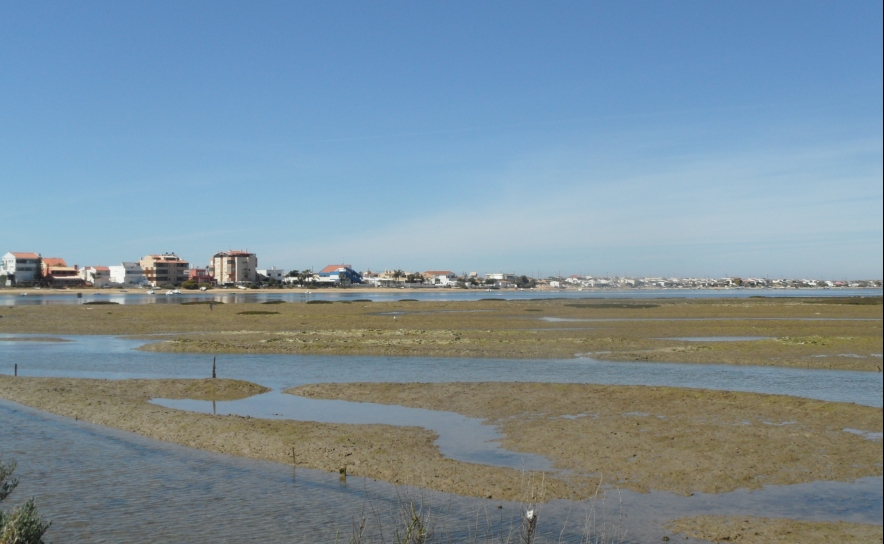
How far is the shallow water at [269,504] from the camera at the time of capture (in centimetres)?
1327

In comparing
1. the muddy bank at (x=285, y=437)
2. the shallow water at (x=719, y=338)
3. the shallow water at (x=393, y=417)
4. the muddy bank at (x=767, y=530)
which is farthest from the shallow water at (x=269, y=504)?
the shallow water at (x=719, y=338)

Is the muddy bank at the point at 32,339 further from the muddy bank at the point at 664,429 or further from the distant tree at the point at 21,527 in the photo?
the distant tree at the point at 21,527

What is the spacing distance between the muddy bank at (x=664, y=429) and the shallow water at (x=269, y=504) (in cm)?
105

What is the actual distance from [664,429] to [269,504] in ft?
37.6

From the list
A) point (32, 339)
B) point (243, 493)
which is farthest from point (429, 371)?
point (32, 339)

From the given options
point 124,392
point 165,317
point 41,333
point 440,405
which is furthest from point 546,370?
point 165,317

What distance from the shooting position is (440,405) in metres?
25.4

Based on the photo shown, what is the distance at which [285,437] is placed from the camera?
1991 cm

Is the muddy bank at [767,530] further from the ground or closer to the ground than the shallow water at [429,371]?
closer to the ground

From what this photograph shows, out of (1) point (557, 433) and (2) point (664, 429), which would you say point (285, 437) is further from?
(2) point (664, 429)

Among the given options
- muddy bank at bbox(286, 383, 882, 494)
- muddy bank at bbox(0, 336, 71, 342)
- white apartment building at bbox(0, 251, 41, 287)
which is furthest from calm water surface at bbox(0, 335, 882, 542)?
white apartment building at bbox(0, 251, 41, 287)

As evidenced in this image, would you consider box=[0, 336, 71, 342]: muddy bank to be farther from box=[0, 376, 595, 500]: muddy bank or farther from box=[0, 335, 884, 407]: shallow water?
box=[0, 376, 595, 500]: muddy bank

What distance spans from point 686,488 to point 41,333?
189ft

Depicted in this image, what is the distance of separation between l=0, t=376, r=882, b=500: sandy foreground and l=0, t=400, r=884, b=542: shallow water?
70 centimetres
